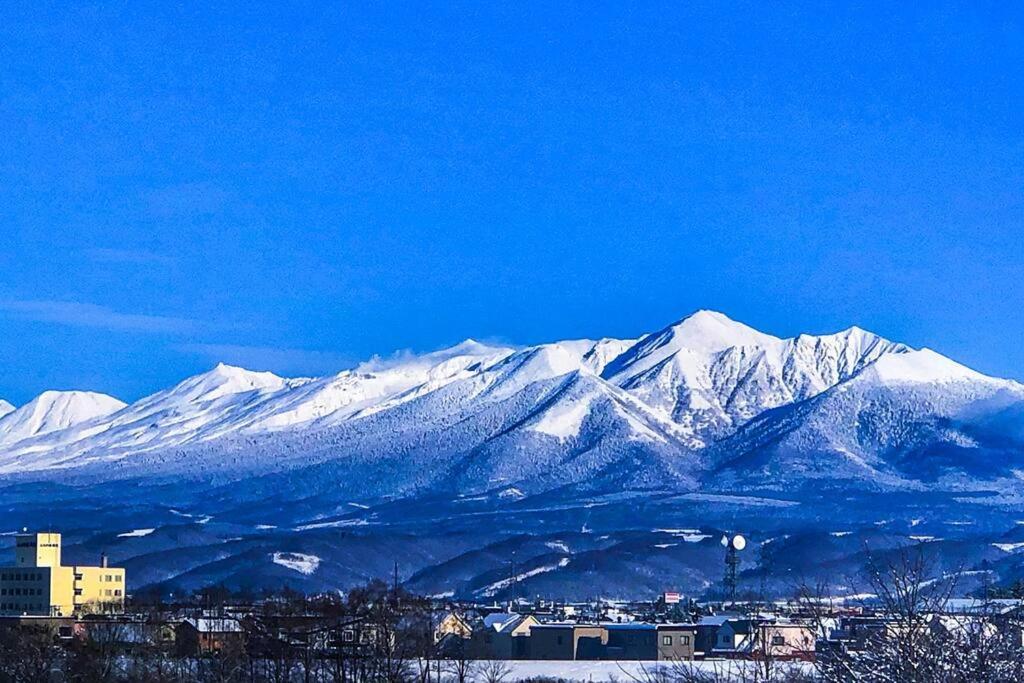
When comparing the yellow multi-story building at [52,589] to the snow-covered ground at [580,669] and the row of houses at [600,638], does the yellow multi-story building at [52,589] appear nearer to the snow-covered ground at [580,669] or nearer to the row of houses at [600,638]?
the row of houses at [600,638]

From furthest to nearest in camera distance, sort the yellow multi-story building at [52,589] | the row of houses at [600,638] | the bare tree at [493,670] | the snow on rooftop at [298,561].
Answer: the snow on rooftop at [298,561] < the yellow multi-story building at [52,589] < the row of houses at [600,638] < the bare tree at [493,670]

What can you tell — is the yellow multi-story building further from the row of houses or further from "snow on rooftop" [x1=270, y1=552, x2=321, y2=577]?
"snow on rooftop" [x1=270, y1=552, x2=321, y2=577]

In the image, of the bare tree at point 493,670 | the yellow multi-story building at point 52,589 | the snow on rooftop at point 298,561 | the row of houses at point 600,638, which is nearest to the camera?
the bare tree at point 493,670

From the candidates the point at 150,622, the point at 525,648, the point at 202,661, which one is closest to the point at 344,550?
the point at 525,648

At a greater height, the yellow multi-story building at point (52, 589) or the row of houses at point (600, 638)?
the yellow multi-story building at point (52, 589)

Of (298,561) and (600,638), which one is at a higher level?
(298,561)

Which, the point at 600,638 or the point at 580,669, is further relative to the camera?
the point at 600,638

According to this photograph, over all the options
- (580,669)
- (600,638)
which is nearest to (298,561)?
(600,638)

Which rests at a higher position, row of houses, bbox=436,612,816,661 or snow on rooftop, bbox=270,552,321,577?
snow on rooftop, bbox=270,552,321,577

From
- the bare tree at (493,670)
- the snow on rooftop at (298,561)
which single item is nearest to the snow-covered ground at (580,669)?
the bare tree at (493,670)

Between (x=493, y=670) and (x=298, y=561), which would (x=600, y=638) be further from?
(x=298, y=561)

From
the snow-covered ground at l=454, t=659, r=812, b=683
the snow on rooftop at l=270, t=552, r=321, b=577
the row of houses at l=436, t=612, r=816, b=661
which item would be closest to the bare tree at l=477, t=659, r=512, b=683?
the snow-covered ground at l=454, t=659, r=812, b=683
